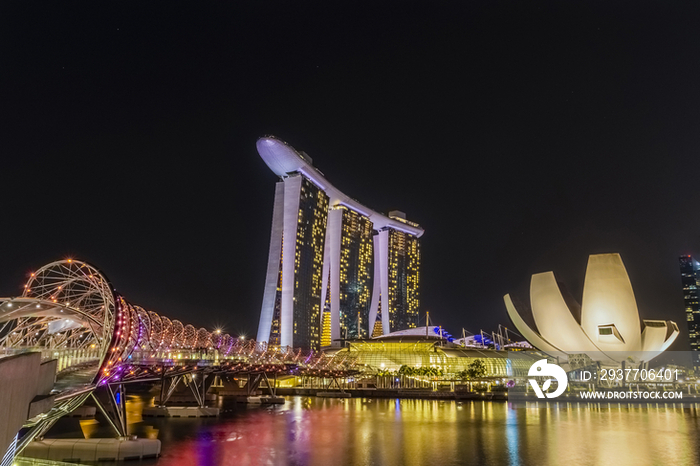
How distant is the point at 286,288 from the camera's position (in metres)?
92.3

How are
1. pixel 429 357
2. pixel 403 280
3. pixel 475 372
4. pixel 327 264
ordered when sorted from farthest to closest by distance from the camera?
pixel 403 280
pixel 327 264
pixel 429 357
pixel 475 372

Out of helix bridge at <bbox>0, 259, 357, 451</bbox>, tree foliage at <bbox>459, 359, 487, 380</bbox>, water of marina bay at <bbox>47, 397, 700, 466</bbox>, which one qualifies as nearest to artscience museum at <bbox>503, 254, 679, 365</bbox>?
tree foliage at <bbox>459, 359, 487, 380</bbox>

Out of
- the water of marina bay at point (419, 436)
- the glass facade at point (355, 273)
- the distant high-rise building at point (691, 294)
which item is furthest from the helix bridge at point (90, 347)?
the distant high-rise building at point (691, 294)

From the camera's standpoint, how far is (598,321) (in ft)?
196

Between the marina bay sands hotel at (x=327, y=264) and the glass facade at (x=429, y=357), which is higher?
the marina bay sands hotel at (x=327, y=264)

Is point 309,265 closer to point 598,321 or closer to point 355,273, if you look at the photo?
point 355,273

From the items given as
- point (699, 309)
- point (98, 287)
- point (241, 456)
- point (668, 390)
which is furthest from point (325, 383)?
point (699, 309)

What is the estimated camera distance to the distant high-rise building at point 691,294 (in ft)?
468

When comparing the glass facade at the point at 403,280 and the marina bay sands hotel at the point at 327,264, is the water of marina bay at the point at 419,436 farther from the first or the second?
the glass facade at the point at 403,280

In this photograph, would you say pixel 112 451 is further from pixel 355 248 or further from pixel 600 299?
pixel 355 248

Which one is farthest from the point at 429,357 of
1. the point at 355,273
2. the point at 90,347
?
the point at 90,347

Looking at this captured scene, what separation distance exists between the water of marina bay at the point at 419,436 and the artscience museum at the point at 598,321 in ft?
42.0

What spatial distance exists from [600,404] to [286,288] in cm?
5314

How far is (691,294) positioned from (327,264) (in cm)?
10386
